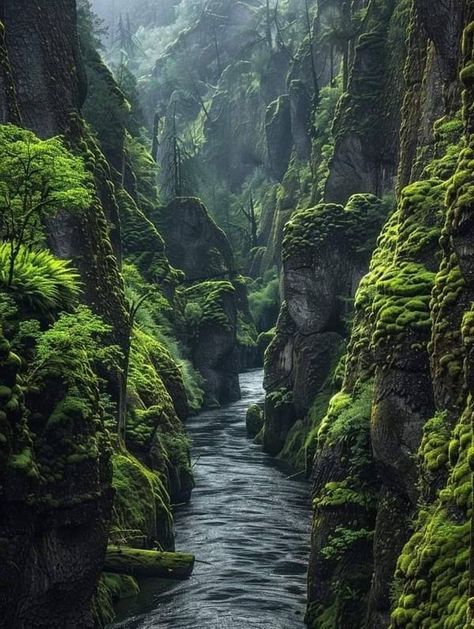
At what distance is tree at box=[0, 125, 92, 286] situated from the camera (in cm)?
1989

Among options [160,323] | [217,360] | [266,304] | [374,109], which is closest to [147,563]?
[374,109]

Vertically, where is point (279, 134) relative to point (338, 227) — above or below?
above

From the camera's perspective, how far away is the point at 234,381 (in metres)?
64.3

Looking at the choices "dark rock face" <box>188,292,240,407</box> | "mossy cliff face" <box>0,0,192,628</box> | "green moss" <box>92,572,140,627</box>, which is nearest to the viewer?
"mossy cliff face" <box>0,0,192,628</box>

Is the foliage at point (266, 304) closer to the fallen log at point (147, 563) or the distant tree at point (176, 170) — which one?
the distant tree at point (176, 170)

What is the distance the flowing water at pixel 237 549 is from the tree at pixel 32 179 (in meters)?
10.1

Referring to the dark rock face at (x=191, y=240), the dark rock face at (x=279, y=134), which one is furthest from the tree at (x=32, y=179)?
the dark rock face at (x=279, y=134)

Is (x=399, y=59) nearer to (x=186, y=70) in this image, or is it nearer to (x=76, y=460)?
(x=76, y=460)

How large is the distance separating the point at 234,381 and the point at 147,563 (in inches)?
1624

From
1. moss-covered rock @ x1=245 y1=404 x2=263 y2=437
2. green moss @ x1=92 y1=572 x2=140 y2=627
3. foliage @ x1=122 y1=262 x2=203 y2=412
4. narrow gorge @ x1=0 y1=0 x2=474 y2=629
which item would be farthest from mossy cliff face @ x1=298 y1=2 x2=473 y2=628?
moss-covered rock @ x1=245 y1=404 x2=263 y2=437

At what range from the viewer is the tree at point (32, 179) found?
19.9 m

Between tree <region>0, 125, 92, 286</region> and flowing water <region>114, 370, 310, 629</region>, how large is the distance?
10078 millimetres

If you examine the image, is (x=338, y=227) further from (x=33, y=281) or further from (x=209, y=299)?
(x=33, y=281)

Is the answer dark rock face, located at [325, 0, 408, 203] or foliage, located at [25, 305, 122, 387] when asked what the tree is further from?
dark rock face, located at [325, 0, 408, 203]
